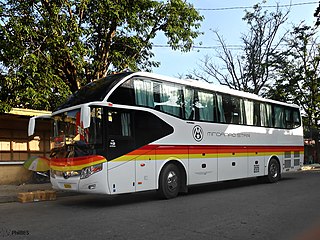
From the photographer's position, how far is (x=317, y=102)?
1201 inches

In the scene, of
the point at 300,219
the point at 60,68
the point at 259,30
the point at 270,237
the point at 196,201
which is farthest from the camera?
the point at 259,30

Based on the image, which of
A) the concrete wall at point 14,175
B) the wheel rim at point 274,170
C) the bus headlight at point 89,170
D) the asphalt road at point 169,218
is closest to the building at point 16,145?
the concrete wall at point 14,175

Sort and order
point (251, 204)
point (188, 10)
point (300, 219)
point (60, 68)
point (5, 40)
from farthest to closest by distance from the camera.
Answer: point (188, 10) < point (60, 68) < point (5, 40) < point (251, 204) < point (300, 219)

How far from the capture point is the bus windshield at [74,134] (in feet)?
29.1

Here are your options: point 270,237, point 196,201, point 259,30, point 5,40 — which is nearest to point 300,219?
point 270,237

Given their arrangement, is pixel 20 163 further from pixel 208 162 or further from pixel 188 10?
pixel 188 10

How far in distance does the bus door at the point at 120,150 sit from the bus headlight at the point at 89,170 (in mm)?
284

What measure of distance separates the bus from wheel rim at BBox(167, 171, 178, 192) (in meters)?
0.03

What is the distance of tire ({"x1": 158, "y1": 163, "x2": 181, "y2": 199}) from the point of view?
10109mm

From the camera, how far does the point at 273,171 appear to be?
49.8 feet

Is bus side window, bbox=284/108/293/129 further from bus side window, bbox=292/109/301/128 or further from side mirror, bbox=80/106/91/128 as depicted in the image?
side mirror, bbox=80/106/91/128

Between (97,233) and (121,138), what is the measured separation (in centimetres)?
345

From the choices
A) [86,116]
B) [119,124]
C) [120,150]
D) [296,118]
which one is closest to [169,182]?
[120,150]

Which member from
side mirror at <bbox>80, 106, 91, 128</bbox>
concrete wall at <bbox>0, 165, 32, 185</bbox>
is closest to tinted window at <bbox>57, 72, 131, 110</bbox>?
side mirror at <bbox>80, 106, 91, 128</bbox>
